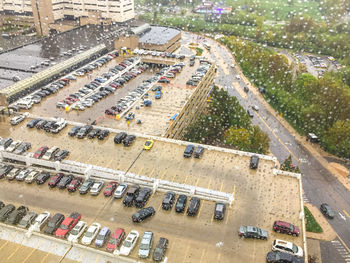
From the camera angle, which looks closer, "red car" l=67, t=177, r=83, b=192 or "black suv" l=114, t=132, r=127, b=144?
"red car" l=67, t=177, r=83, b=192

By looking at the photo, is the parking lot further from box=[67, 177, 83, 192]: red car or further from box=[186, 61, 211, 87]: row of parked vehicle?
box=[186, 61, 211, 87]: row of parked vehicle

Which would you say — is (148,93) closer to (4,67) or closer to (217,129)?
(217,129)

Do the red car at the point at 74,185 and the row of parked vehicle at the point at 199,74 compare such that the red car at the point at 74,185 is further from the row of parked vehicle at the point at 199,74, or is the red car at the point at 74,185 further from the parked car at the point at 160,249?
the row of parked vehicle at the point at 199,74

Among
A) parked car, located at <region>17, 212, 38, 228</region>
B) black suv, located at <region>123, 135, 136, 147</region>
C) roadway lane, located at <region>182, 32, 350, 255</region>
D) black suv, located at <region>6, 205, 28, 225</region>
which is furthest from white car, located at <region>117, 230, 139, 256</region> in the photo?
roadway lane, located at <region>182, 32, 350, 255</region>

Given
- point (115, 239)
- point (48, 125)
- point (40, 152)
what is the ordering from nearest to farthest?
point (115, 239) → point (40, 152) → point (48, 125)

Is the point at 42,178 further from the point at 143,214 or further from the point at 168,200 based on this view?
the point at 168,200

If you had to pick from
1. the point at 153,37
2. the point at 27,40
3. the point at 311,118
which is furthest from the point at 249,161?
the point at 27,40

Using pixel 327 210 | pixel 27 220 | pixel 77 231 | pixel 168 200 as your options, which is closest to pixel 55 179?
pixel 27 220
